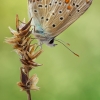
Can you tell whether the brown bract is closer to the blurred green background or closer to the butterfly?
the butterfly

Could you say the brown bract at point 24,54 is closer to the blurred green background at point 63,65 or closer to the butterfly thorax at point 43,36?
the butterfly thorax at point 43,36

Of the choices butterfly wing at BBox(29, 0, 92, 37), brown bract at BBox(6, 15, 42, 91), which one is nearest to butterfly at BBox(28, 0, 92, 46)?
butterfly wing at BBox(29, 0, 92, 37)

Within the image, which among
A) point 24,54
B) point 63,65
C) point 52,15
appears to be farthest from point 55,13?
point 63,65

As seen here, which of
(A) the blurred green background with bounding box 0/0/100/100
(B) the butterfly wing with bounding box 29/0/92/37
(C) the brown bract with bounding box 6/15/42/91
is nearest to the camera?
(C) the brown bract with bounding box 6/15/42/91

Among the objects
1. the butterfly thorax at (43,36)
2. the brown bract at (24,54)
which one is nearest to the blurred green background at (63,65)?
the butterfly thorax at (43,36)

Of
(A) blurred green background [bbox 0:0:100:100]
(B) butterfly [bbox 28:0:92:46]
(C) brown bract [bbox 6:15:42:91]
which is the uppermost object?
(B) butterfly [bbox 28:0:92:46]

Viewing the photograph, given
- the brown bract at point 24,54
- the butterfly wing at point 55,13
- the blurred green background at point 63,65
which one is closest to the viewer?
the brown bract at point 24,54

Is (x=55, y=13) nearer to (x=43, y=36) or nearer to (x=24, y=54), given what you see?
(x=43, y=36)

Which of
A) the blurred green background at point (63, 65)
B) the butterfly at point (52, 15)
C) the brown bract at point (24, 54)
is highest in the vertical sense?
the butterfly at point (52, 15)

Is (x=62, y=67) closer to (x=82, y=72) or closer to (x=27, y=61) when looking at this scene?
(x=82, y=72)

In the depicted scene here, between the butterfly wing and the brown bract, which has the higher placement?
the butterfly wing
